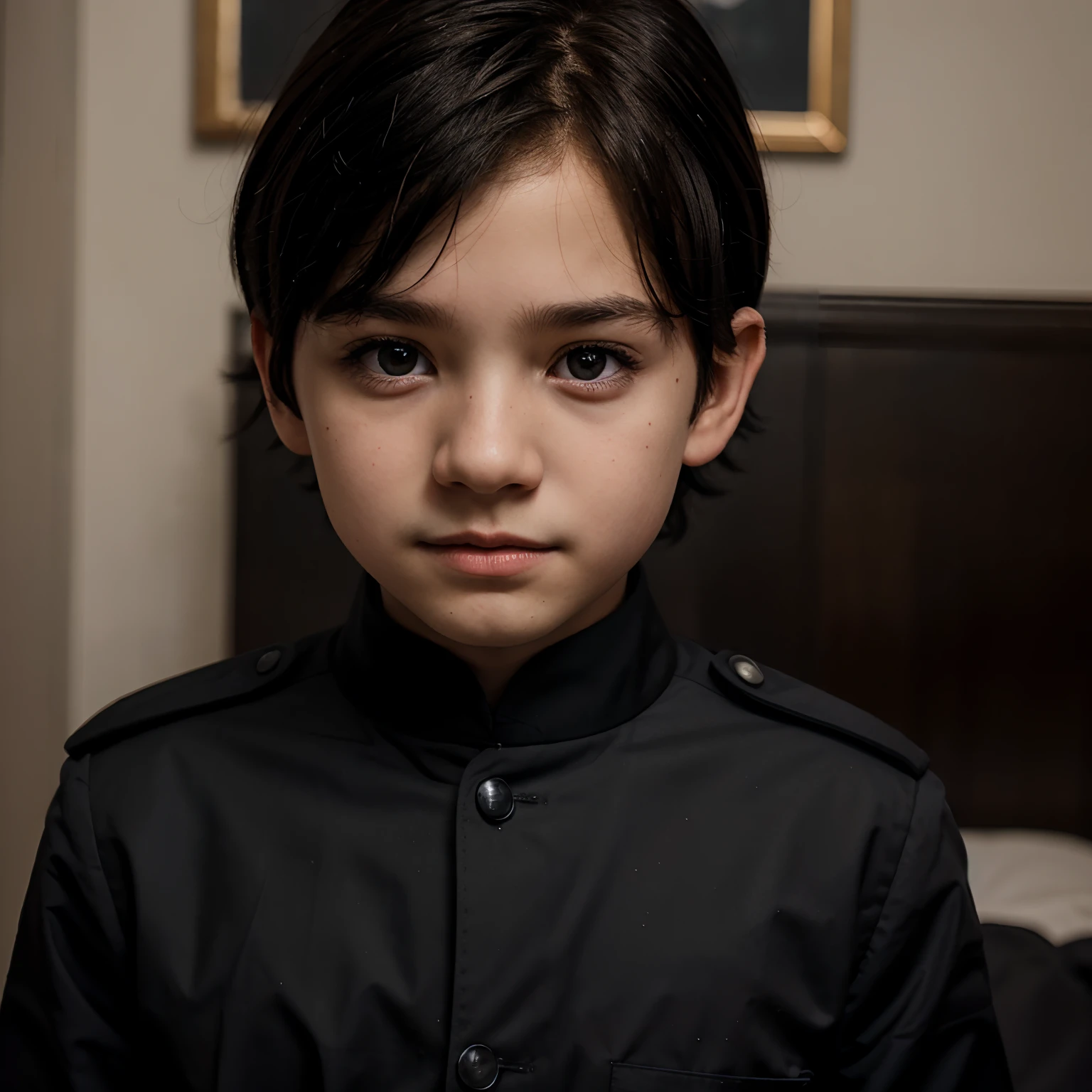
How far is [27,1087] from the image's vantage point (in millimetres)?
716

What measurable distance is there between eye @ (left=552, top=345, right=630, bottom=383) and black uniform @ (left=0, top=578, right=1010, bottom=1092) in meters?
0.19

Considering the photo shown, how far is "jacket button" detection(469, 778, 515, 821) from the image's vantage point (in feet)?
2.22

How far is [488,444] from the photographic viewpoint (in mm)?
574

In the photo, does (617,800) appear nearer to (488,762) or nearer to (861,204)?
(488,762)

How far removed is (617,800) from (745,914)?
112 mm

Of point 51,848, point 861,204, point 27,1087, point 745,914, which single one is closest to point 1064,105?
point 861,204

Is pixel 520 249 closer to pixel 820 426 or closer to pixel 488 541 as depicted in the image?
pixel 488 541

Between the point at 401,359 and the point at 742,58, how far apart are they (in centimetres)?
84

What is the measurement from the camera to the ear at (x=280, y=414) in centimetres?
75

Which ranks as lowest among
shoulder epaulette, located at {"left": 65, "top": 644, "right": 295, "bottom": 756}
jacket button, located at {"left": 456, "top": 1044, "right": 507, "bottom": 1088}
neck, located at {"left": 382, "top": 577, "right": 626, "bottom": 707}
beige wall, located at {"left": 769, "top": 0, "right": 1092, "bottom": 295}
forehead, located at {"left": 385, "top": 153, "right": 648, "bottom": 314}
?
jacket button, located at {"left": 456, "top": 1044, "right": 507, "bottom": 1088}

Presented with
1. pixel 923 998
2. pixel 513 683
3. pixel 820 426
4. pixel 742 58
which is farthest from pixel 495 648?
pixel 742 58

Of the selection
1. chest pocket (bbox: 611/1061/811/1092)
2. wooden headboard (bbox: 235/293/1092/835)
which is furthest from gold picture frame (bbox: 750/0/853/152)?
chest pocket (bbox: 611/1061/811/1092)

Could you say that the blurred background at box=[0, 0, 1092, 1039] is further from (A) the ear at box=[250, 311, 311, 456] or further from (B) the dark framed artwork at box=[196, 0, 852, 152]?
(A) the ear at box=[250, 311, 311, 456]

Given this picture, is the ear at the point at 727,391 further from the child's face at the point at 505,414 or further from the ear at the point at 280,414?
the ear at the point at 280,414
